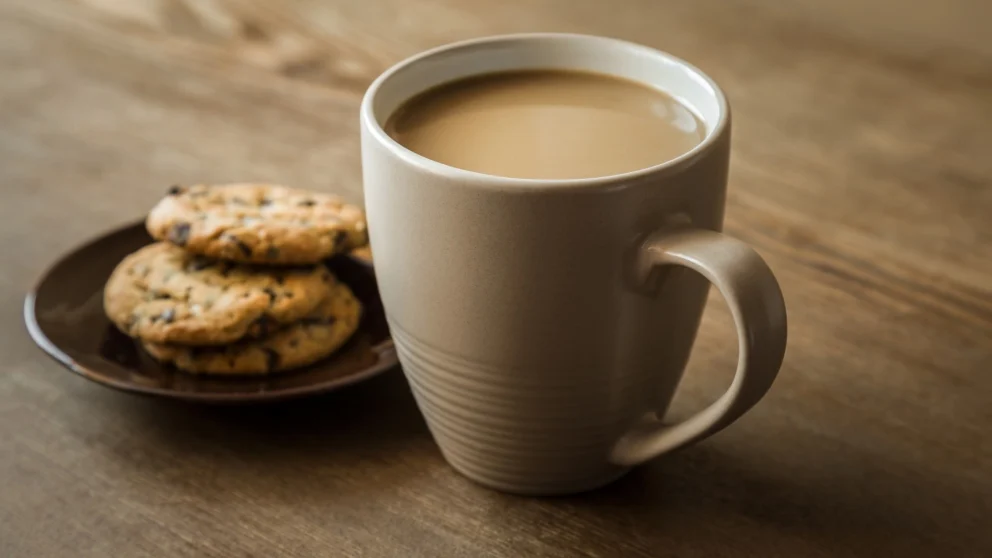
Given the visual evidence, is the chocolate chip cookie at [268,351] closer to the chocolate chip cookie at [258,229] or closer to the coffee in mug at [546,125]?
the chocolate chip cookie at [258,229]

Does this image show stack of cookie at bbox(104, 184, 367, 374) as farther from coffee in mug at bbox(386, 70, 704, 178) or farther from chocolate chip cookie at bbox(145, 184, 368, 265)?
coffee in mug at bbox(386, 70, 704, 178)

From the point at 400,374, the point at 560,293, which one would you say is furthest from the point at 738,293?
the point at 400,374

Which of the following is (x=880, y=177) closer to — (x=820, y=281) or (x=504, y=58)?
(x=820, y=281)

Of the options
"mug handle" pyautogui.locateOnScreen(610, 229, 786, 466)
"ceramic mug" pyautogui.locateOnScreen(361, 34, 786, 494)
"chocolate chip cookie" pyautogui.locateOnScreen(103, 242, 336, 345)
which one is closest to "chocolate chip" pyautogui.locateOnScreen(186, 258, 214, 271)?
"chocolate chip cookie" pyautogui.locateOnScreen(103, 242, 336, 345)

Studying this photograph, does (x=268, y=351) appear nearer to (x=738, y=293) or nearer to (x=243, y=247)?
(x=243, y=247)

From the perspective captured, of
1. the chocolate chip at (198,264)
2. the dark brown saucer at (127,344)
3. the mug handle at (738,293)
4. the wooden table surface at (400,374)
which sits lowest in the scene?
the wooden table surface at (400,374)

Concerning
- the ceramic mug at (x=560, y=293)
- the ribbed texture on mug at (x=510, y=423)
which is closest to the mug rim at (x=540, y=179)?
the ceramic mug at (x=560, y=293)
